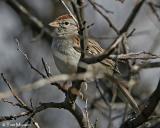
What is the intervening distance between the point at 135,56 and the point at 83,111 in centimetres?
98

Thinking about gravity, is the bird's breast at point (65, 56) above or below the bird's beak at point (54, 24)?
below

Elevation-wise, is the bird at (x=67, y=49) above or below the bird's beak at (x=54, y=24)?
below

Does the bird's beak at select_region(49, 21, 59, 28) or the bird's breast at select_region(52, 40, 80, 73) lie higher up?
the bird's beak at select_region(49, 21, 59, 28)

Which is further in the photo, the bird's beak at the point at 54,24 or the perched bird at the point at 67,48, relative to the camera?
the bird's beak at the point at 54,24

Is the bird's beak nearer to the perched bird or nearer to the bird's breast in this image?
the perched bird

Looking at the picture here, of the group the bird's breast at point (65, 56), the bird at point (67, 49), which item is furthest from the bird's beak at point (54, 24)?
the bird's breast at point (65, 56)

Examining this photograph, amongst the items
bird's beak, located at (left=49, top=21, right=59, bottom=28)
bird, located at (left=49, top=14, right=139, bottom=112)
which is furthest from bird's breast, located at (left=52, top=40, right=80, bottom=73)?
bird's beak, located at (left=49, top=21, right=59, bottom=28)

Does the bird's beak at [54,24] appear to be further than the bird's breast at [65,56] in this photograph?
Yes

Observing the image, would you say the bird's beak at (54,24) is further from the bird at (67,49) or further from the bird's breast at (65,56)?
the bird's breast at (65,56)

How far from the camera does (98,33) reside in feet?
37.3

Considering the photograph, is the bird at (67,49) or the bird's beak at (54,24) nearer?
the bird at (67,49)

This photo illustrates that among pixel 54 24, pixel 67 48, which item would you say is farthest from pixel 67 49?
pixel 54 24

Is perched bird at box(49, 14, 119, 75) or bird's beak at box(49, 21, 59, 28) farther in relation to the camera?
bird's beak at box(49, 21, 59, 28)

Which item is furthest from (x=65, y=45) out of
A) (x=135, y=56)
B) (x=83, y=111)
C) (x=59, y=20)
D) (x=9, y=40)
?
(x=9, y=40)
